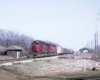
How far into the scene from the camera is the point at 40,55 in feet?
155

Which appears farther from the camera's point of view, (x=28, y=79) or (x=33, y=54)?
(x=33, y=54)

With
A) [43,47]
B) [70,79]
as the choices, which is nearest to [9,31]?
[43,47]

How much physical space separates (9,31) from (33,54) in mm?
78686

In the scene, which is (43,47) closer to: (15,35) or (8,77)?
(8,77)

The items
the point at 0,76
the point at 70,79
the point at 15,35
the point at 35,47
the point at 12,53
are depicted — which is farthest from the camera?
the point at 15,35

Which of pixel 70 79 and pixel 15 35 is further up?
pixel 15 35

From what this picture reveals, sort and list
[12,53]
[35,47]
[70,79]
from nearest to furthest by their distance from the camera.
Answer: [70,79]
[35,47]
[12,53]

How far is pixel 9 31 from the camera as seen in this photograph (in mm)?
120812

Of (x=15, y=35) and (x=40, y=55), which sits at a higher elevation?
(x=15, y=35)

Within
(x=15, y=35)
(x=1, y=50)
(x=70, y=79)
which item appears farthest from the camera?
(x=15, y=35)

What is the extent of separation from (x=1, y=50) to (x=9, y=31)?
214ft

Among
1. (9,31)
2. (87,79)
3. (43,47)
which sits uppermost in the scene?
(9,31)

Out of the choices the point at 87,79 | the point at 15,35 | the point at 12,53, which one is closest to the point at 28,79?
the point at 87,79

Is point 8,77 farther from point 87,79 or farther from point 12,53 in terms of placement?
point 12,53
